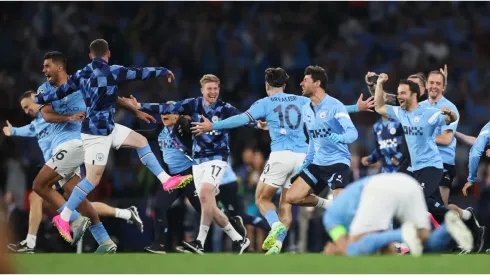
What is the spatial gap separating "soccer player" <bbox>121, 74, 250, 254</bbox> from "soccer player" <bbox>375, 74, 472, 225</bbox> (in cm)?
211

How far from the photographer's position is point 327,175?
1309cm

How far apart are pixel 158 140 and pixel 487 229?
192 inches

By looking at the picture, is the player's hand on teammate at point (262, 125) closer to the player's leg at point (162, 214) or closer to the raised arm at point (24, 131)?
the player's leg at point (162, 214)

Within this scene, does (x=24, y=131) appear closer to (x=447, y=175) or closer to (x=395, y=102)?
(x=395, y=102)

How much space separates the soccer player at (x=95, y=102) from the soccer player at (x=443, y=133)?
362cm

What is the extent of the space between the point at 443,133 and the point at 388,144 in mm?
1274

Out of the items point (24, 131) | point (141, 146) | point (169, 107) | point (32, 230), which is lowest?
point (32, 230)

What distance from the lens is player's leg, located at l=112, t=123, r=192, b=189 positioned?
13.4 meters

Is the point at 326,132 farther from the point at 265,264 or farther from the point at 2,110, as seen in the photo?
the point at 2,110

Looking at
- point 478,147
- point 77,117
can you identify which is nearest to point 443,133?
point 478,147

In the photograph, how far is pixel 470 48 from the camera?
70.5 feet

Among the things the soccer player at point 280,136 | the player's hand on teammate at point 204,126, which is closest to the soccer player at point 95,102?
the player's hand on teammate at point 204,126

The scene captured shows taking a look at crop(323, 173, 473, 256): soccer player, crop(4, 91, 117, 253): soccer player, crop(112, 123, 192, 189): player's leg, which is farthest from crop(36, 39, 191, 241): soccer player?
crop(323, 173, 473, 256): soccer player

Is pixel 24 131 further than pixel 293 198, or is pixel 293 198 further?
pixel 24 131
